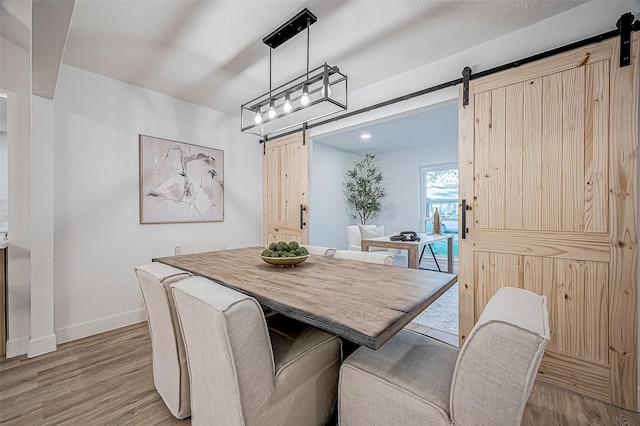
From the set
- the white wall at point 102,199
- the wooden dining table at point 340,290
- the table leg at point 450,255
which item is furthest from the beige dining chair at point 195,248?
the table leg at point 450,255

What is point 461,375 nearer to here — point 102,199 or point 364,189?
point 102,199

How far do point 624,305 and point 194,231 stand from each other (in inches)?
148

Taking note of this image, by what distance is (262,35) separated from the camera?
2098 mm

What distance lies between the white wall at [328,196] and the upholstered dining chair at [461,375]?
3.98 meters

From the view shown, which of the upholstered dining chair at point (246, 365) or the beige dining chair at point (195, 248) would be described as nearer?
the upholstered dining chair at point (246, 365)

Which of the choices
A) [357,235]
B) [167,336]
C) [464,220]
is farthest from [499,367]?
[357,235]

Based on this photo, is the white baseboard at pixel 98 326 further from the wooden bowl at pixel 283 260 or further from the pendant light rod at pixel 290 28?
the pendant light rod at pixel 290 28

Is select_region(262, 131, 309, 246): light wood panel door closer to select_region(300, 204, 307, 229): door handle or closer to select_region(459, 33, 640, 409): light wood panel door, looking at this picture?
select_region(300, 204, 307, 229): door handle

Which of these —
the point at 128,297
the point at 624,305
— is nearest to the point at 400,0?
the point at 624,305

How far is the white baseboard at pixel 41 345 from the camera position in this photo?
7.47 feet

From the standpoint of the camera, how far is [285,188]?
3885 mm

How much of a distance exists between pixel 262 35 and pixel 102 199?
2164 mm

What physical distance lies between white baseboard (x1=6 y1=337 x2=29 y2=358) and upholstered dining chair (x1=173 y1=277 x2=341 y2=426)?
2.06m

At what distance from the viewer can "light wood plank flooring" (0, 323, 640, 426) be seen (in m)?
1.57
